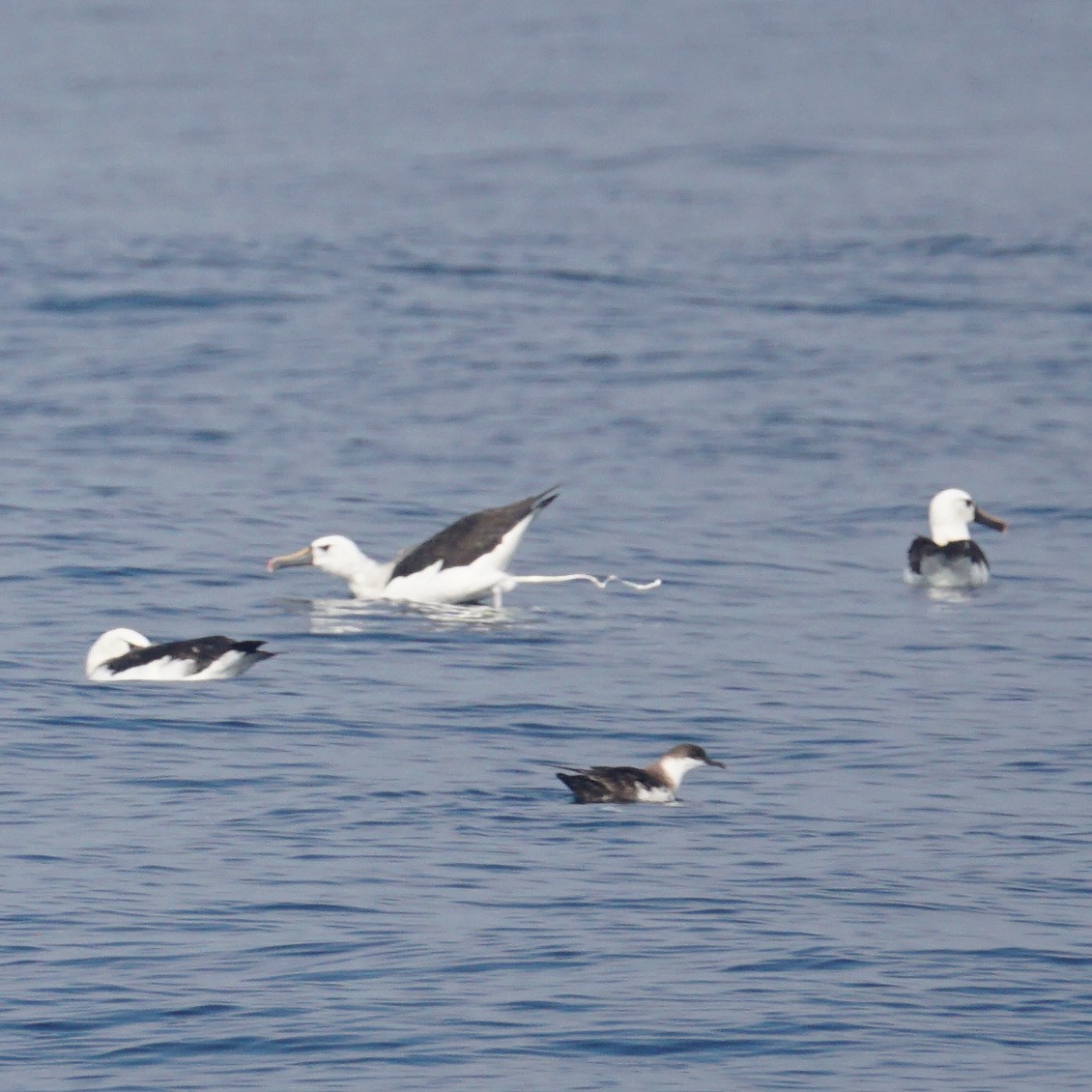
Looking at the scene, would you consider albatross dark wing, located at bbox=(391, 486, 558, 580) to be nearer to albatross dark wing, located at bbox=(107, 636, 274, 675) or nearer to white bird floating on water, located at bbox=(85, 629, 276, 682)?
white bird floating on water, located at bbox=(85, 629, 276, 682)

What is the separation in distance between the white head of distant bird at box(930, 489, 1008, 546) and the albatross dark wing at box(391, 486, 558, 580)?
439 centimetres

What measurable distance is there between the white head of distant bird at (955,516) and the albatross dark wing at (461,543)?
439cm

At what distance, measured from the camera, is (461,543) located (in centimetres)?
1919

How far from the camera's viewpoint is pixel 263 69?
215 ft

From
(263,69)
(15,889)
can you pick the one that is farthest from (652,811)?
(263,69)

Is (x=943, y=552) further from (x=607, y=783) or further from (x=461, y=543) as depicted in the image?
(x=607, y=783)

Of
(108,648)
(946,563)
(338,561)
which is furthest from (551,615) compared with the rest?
(108,648)

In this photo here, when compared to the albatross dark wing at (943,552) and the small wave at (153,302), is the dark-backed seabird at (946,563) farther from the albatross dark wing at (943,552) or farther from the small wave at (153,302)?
the small wave at (153,302)

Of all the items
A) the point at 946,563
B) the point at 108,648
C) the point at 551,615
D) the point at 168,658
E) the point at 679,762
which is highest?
the point at 946,563

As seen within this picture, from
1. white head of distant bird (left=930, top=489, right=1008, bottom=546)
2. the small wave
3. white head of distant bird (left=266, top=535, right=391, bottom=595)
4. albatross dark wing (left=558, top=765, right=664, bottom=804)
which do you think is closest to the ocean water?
the small wave

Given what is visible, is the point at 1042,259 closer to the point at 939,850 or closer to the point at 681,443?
the point at 681,443

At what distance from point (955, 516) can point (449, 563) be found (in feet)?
17.1

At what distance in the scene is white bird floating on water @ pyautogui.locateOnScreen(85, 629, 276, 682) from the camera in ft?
51.0

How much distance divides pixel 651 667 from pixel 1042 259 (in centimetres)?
2254
